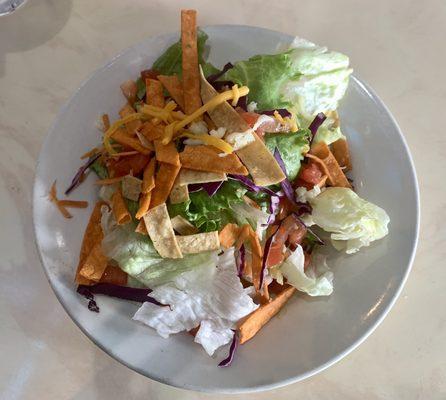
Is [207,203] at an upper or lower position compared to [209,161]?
lower

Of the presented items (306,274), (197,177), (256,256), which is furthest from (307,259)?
(197,177)

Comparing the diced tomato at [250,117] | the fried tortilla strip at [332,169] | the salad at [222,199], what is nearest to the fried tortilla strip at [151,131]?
the salad at [222,199]

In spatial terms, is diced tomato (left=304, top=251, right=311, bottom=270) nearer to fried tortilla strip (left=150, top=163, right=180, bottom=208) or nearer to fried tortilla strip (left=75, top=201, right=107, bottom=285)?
fried tortilla strip (left=150, top=163, right=180, bottom=208)

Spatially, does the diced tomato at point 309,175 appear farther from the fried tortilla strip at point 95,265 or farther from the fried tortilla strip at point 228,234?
the fried tortilla strip at point 95,265

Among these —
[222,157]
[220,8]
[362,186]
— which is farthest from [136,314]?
[220,8]

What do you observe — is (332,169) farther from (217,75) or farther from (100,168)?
(100,168)

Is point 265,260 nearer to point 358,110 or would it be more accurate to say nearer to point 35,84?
point 358,110
